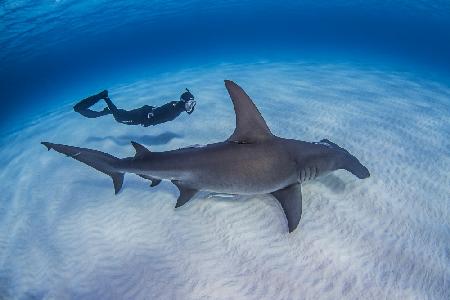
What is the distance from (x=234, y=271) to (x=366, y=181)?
9.72 feet

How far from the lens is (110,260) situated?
15.1 feet

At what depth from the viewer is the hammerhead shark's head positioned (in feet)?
13.8

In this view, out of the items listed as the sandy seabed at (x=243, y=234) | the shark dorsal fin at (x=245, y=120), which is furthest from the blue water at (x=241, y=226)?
the shark dorsal fin at (x=245, y=120)

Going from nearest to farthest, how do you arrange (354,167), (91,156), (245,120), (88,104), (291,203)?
1. (291,203)
2. (245,120)
3. (354,167)
4. (91,156)
5. (88,104)

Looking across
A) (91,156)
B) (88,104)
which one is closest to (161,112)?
(88,104)

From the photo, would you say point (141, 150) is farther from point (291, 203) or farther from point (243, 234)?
point (291, 203)

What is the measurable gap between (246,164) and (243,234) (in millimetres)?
1133

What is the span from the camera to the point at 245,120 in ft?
14.3

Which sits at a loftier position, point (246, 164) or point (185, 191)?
point (246, 164)

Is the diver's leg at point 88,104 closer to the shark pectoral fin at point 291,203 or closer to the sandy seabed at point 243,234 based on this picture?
the sandy seabed at point 243,234

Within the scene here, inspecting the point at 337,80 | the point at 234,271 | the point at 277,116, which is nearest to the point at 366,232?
the point at 234,271

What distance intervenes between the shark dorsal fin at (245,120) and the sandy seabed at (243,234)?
1222mm

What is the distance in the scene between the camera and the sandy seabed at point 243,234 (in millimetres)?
3850

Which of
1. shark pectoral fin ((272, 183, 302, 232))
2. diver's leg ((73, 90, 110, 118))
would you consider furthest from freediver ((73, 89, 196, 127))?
shark pectoral fin ((272, 183, 302, 232))
